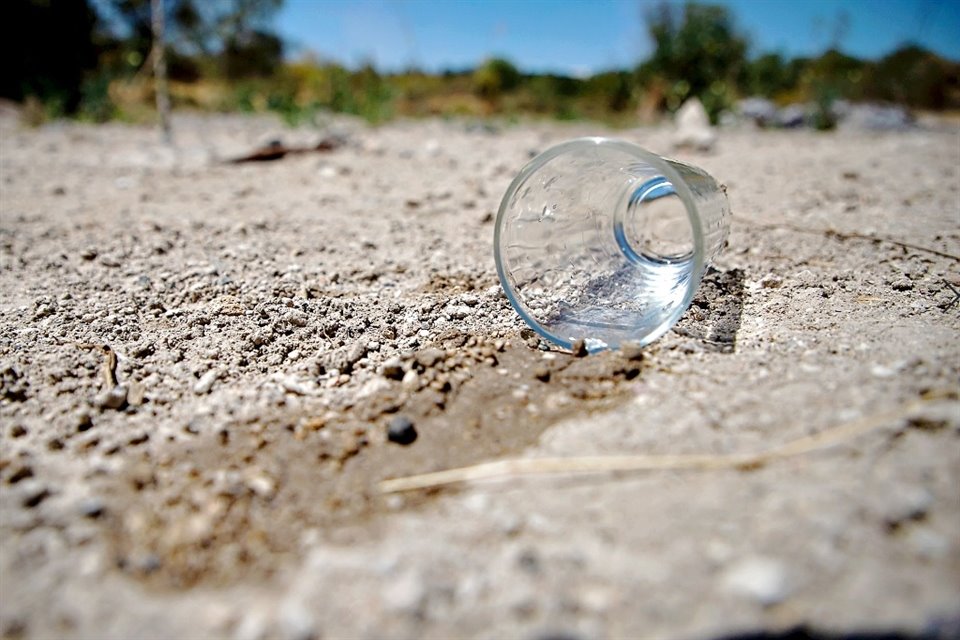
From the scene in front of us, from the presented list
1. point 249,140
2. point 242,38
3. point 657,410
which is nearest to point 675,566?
point 657,410

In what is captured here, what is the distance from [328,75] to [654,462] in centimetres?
866

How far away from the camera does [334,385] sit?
1671 millimetres

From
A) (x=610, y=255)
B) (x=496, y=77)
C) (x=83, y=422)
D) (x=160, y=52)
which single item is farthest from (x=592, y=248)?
(x=496, y=77)

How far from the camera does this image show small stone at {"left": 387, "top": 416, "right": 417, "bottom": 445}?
1.44 metres

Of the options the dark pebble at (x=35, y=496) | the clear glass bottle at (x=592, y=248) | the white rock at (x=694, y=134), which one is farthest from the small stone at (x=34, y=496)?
the white rock at (x=694, y=134)

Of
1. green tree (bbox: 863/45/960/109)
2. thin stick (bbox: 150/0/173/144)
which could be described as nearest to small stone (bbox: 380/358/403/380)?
thin stick (bbox: 150/0/173/144)

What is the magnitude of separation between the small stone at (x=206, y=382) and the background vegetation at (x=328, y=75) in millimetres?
5187

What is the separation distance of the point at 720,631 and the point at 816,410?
580 millimetres

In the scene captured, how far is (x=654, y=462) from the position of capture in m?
1.26

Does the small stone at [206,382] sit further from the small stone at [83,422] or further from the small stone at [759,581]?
the small stone at [759,581]

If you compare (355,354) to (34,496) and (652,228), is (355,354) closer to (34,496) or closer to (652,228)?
(34,496)

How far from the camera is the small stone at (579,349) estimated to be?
1.72 m

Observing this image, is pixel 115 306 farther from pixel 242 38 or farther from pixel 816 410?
pixel 242 38

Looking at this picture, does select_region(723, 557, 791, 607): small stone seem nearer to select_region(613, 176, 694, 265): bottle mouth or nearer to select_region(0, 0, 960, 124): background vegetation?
select_region(613, 176, 694, 265): bottle mouth
